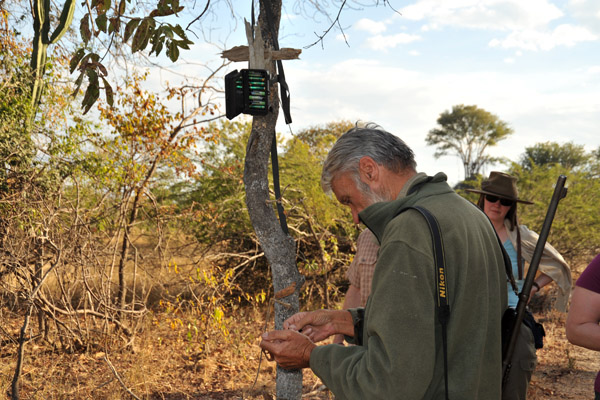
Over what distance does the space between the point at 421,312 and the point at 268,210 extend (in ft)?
6.69

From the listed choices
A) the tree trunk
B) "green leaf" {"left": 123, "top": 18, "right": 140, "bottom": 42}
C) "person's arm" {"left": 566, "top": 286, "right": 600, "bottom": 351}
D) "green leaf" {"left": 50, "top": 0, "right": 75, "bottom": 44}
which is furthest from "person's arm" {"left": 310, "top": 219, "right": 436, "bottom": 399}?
"green leaf" {"left": 50, "top": 0, "right": 75, "bottom": 44}

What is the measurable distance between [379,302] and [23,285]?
4.85 metres

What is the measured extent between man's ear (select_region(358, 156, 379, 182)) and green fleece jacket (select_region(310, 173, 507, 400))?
0.18m

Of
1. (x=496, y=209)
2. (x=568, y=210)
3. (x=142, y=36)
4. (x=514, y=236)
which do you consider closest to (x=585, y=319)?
(x=514, y=236)

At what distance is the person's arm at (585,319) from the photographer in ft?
6.65

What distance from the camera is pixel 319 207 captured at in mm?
7500

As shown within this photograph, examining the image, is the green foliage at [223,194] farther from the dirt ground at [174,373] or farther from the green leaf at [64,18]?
the green leaf at [64,18]

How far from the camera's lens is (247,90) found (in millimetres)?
3068

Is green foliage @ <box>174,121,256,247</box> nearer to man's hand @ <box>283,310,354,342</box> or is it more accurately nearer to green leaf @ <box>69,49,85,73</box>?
green leaf @ <box>69,49,85,73</box>

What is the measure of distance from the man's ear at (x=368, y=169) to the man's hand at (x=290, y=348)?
0.53 meters

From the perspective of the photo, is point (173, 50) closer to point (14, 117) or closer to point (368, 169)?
point (368, 169)

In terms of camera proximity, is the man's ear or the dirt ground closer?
the man's ear

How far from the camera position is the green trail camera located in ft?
10.1

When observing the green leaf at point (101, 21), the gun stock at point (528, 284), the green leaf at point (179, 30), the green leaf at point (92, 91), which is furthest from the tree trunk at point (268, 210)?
the gun stock at point (528, 284)
